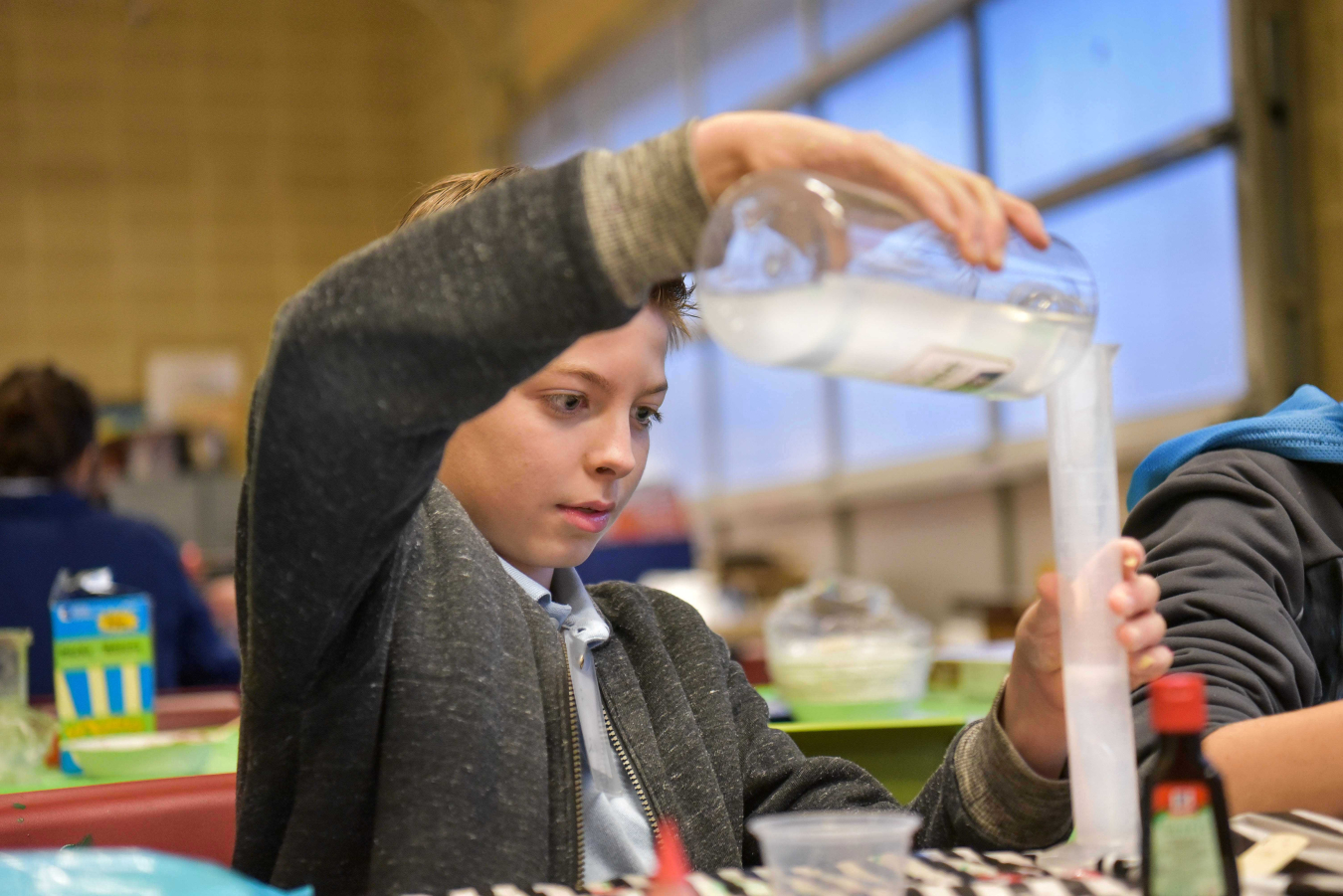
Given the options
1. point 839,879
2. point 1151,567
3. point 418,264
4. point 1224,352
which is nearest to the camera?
point 839,879

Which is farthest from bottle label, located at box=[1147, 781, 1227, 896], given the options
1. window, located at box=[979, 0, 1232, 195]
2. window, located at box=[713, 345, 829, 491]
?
window, located at box=[713, 345, 829, 491]

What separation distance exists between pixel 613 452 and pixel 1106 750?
52 cm

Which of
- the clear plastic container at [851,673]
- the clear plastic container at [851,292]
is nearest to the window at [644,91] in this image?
the clear plastic container at [851,673]

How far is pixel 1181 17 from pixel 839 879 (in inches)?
153

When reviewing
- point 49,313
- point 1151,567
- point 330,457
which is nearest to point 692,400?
point 49,313

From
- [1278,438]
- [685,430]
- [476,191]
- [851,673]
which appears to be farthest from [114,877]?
[685,430]

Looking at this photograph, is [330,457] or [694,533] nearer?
[330,457]

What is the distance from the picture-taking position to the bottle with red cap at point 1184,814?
64 centimetres

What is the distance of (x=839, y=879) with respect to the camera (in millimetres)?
670

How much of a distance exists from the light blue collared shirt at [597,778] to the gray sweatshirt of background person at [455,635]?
2cm

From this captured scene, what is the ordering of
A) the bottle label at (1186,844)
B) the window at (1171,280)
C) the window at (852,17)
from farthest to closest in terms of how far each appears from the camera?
1. the window at (852,17)
2. the window at (1171,280)
3. the bottle label at (1186,844)

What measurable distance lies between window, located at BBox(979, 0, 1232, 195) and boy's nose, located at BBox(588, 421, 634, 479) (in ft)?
10.5

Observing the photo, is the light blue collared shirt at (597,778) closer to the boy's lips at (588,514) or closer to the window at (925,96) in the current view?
the boy's lips at (588,514)

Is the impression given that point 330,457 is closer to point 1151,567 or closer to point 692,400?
point 1151,567
